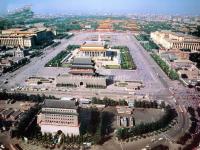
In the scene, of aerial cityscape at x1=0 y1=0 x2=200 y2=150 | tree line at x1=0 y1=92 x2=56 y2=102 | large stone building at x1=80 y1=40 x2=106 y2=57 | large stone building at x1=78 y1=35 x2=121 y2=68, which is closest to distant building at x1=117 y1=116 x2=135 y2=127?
aerial cityscape at x1=0 y1=0 x2=200 y2=150

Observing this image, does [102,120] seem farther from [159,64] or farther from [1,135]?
[159,64]

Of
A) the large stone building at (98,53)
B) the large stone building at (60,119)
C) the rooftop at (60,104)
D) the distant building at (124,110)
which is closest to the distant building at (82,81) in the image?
the distant building at (124,110)

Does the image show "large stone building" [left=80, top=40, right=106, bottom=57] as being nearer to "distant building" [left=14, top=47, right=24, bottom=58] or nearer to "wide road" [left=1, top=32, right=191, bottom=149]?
"wide road" [left=1, top=32, right=191, bottom=149]

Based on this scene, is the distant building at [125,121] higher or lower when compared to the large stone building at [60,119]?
lower

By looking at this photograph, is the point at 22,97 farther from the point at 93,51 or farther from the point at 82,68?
the point at 93,51

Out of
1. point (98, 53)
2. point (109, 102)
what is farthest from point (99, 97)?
point (98, 53)

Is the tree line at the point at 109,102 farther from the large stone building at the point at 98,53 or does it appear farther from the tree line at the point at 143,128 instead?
the large stone building at the point at 98,53

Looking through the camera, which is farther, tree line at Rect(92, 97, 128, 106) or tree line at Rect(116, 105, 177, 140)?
tree line at Rect(92, 97, 128, 106)

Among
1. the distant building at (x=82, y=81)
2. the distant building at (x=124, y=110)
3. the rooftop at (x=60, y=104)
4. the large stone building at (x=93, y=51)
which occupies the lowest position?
the distant building at (x=124, y=110)
